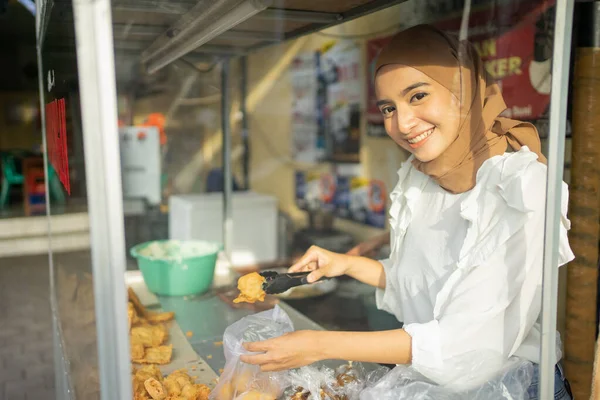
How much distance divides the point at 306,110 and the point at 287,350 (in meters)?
4.12

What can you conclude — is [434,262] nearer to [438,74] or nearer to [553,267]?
[553,267]

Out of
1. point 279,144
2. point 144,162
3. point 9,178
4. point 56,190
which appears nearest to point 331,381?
point 56,190

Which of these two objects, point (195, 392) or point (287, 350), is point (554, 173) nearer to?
point (287, 350)

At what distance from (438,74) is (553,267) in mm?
550

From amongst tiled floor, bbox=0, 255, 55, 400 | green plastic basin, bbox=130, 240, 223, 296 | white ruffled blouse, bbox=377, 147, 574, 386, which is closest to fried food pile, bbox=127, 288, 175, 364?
green plastic basin, bbox=130, 240, 223, 296

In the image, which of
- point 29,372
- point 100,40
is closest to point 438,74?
point 100,40

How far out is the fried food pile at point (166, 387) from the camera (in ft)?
4.52

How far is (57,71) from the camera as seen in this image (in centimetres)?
142

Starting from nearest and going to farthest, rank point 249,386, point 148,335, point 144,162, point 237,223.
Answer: point 249,386 < point 148,335 < point 237,223 < point 144,162

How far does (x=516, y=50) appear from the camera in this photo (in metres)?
2.58

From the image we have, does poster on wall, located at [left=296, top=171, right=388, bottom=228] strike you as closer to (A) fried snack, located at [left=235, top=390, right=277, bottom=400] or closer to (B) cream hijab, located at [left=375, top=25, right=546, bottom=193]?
(B) cream hijab, located at [left=375, top=25, right=546, bottom=193]

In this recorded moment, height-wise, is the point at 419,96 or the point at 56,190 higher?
the point at 419,96

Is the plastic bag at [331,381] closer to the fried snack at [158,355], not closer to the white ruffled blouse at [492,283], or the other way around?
the white ruffled blouse at [492,283]

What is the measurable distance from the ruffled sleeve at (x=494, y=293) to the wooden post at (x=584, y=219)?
0.85 meters
